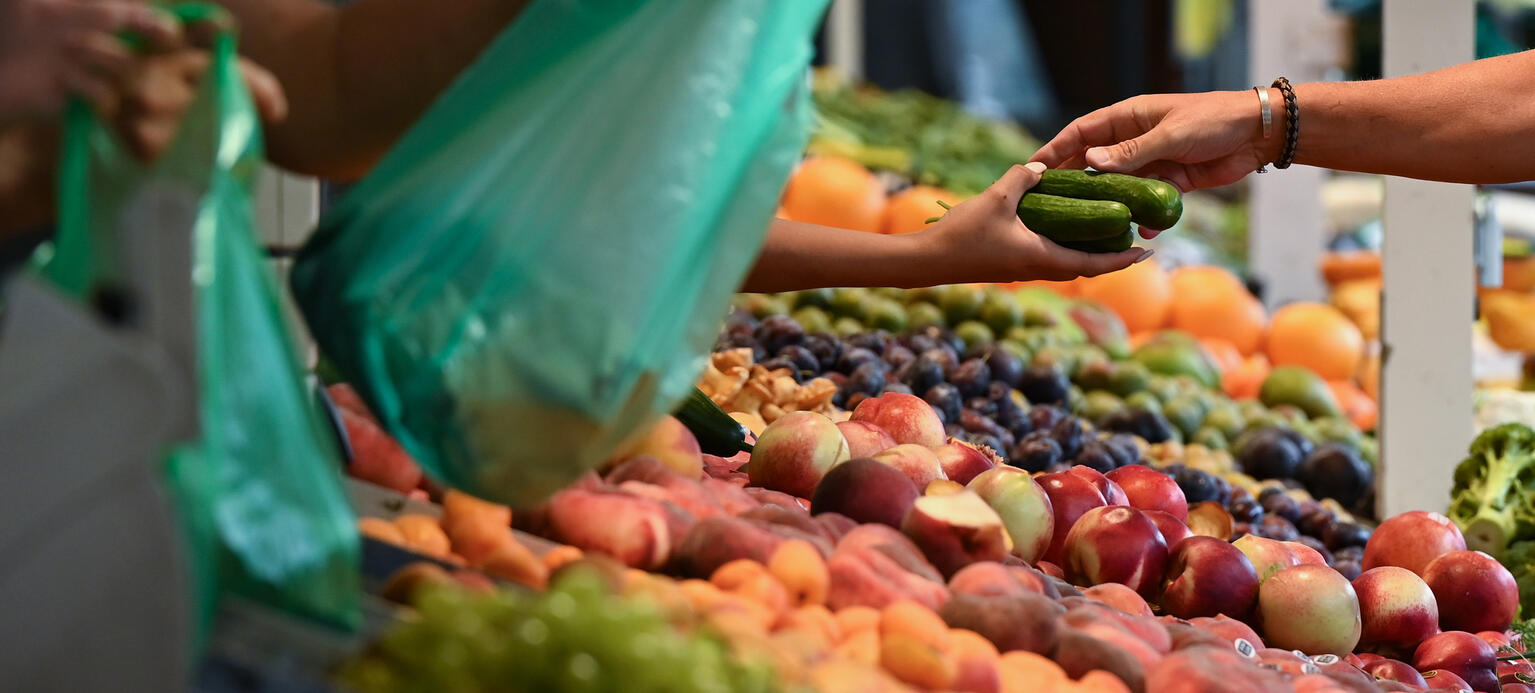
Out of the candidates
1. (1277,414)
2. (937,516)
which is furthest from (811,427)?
(1277,414)

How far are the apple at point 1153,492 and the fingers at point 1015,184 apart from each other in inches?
18.9

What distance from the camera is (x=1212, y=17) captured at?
31.7 feet

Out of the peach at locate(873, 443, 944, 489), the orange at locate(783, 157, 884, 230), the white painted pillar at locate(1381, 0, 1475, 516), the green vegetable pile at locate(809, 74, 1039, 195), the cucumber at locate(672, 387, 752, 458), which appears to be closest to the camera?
the peach at locate(873, 443, 944, 489)

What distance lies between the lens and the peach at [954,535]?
1413 mm

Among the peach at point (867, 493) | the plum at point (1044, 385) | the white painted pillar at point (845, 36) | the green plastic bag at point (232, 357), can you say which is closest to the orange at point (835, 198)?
the plum at point (1044, 385)

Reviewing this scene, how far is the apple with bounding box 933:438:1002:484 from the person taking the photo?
1864 millimetres

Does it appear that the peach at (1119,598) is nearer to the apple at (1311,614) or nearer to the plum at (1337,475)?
the apple at (1311,614)

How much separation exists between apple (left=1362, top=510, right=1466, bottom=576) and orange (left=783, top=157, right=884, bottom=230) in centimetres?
216

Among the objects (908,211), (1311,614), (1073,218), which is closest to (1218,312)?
(908,211)

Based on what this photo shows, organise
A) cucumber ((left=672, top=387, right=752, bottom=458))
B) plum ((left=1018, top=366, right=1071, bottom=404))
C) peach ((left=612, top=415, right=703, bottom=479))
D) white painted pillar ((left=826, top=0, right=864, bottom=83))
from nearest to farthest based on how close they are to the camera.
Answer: peach ((left=612, top=415, right=703, bottom=479)) < cucumber ((left=672, top=387, right=752, bottom=458)) < plum ((left=1018, top=366, right=1071, bottom=404)) < white painted pillar ((left=826, top=0, right=864, bottom=83))

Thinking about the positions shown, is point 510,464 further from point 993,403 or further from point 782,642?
point 993,403

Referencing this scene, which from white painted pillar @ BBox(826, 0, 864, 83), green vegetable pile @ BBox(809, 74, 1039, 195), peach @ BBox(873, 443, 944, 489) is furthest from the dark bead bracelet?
white painted pillar @ BBox(826, 0, 864, 83)

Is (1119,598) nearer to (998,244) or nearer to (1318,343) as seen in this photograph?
(998,244)

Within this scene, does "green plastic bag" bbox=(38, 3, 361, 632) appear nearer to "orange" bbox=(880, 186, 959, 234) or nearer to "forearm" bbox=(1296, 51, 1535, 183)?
"forearm" bbox=(1296, 51, 1535, 183)
